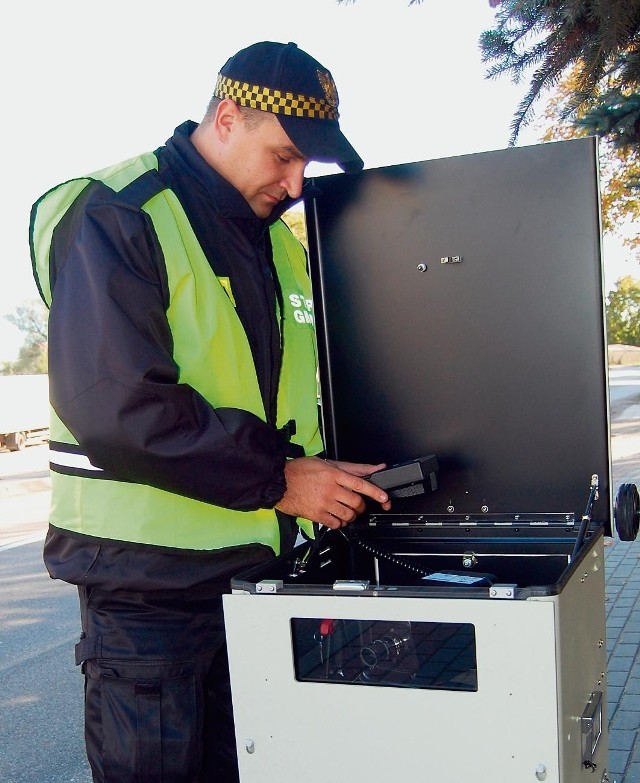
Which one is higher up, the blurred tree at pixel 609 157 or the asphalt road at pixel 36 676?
the blurred tree at pixel 609 157

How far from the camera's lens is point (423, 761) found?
4.14 ft

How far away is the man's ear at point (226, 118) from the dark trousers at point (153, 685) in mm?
903

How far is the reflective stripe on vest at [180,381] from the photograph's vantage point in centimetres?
157

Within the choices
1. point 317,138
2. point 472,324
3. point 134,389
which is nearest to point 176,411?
point 134,389

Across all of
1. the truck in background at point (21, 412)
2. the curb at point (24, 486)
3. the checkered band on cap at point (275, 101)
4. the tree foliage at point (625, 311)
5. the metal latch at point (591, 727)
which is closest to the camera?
the metal latch at point (591, 727)

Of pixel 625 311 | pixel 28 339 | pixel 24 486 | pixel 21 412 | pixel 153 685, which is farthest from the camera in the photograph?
pixel 625 311

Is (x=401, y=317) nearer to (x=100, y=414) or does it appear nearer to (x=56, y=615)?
(x=100, y=414)

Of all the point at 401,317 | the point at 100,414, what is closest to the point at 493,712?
the point at 100,414

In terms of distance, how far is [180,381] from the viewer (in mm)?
1579

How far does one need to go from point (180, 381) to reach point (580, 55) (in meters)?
2.73

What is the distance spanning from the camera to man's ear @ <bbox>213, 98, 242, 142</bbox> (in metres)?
1.70

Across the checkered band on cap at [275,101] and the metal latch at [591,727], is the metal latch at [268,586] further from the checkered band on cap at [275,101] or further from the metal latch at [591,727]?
the checkered band on cap at [275,101]

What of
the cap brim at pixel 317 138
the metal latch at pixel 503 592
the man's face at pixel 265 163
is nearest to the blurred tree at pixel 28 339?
the man's face at pixel 265 163

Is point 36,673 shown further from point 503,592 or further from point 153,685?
point 503,592
